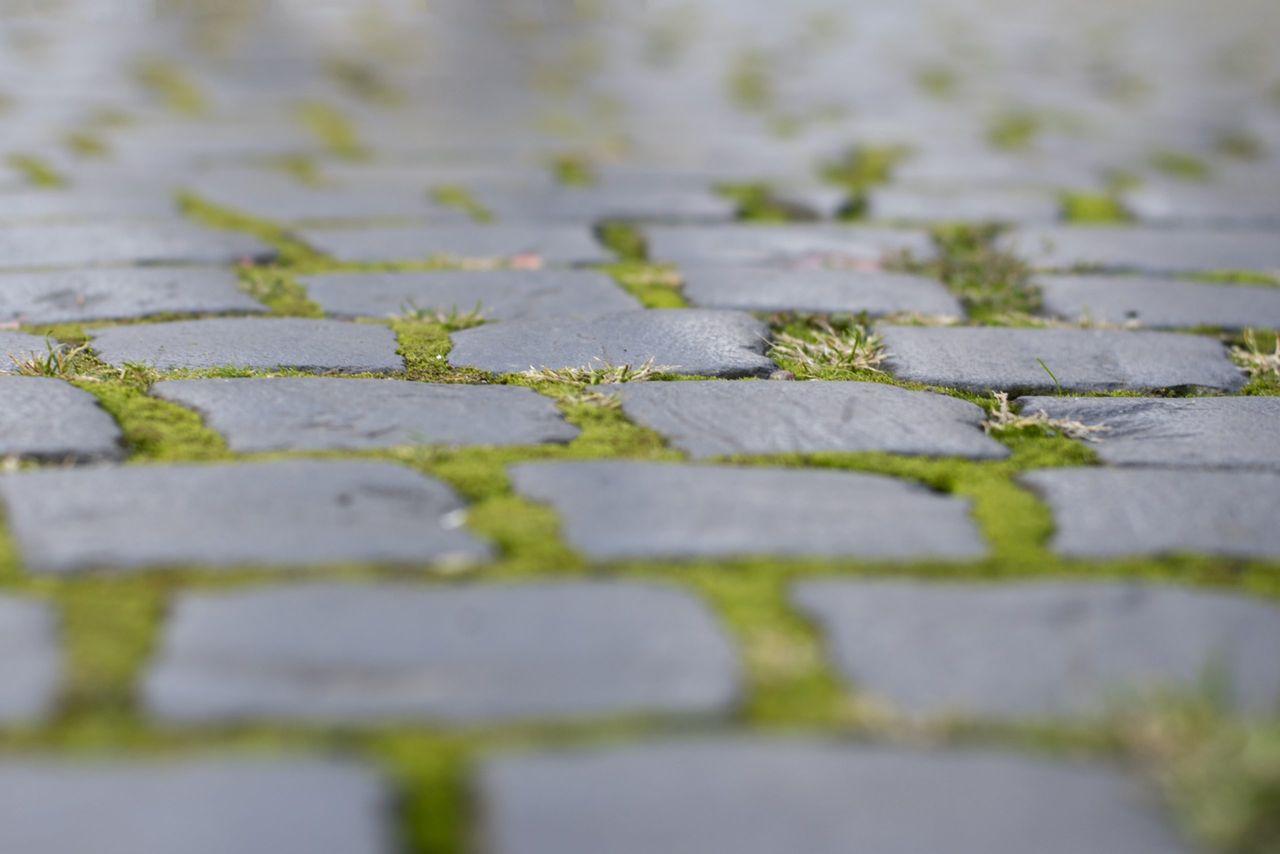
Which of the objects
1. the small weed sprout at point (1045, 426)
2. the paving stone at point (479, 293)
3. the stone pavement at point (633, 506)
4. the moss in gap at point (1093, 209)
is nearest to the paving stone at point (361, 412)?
the stone pavement at point (633, 506)

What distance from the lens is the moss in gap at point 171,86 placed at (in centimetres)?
551

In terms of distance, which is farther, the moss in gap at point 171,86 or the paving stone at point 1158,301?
the moss in gap at point 171,86

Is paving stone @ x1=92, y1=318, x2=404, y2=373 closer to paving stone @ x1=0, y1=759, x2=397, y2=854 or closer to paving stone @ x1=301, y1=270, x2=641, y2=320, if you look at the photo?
paving stone @ x1=301, y1=270, x2=641, y2=320

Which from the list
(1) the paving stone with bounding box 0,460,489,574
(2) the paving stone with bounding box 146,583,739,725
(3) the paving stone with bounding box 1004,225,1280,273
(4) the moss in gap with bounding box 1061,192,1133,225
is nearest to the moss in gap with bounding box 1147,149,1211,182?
(4) the moss in gap with bounding box 1061,192,1133,225

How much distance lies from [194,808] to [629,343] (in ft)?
5.10

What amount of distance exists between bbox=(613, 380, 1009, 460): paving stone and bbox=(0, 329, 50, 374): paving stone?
1039mm

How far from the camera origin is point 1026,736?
1.23 m

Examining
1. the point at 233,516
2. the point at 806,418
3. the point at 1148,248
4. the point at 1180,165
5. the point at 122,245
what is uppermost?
the point at 1180,165

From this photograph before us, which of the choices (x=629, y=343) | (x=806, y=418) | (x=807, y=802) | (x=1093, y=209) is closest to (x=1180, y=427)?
(x=806, y=418)

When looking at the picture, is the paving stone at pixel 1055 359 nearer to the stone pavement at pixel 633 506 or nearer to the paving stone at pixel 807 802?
the stone pavement at pixel 633 506

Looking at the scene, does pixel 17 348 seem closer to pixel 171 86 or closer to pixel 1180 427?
pixel 1180 427

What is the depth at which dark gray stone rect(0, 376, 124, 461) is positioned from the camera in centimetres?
189

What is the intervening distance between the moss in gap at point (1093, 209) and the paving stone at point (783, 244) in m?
0.59

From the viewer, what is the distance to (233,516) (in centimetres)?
165
